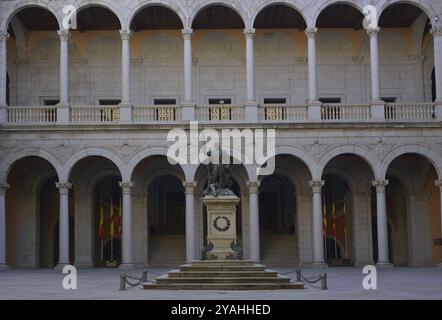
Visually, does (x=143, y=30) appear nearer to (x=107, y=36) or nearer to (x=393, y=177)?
(x=107, y=36)

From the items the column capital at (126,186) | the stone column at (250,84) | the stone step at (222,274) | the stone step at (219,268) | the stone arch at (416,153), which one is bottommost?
the stone step at (222,274)

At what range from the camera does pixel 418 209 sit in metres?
38.5

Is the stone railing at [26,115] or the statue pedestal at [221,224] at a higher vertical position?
the stone railing at [26,115]

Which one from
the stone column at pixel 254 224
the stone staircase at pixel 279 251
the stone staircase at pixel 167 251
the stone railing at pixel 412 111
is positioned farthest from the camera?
the stone staircase at pixel 167 251

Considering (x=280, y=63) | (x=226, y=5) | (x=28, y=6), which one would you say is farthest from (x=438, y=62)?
(x=28, y=6)

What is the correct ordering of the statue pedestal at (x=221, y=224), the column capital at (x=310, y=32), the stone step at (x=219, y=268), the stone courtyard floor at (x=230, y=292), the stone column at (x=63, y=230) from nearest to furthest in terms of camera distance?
the stone courtyard floor at (x=230, y=292)
the stone step at (x=219, y=268)
the statue pedestal at (x=221, y=224)
the stone column at (x=63, y=230)
the column capital at (x=310, y=32)

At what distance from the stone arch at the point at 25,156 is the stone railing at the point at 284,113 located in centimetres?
914

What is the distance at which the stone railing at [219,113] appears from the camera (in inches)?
1423

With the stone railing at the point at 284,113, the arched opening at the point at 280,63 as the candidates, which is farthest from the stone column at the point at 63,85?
the arched opening at the point at 280,63

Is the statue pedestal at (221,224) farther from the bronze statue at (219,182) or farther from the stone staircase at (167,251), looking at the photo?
the stone staircase at (167,251)

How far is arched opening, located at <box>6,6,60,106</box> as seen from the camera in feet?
129

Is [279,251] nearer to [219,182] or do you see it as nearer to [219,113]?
[219,113]

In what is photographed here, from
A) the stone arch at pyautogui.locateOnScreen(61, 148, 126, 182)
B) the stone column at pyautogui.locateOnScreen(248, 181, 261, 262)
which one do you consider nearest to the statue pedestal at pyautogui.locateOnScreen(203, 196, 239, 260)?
the stone column at pyautogui.locateOnScreen(248, 181, 261, 262)

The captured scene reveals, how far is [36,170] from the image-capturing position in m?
38.7
